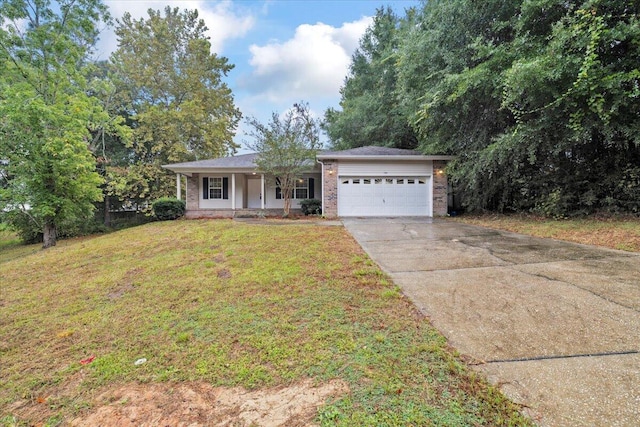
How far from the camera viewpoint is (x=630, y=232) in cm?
645

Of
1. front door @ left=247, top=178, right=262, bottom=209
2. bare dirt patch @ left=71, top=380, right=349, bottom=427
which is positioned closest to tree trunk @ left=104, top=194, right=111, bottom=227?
front door @ left=247, top=178, right=262, bottom=209

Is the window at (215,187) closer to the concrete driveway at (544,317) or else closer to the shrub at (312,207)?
the shrub at (312,207)

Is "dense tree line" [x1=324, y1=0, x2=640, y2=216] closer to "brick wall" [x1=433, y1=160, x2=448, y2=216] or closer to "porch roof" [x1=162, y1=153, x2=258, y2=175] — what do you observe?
"brick wall" [x1=433, y1=160, x2=448, y2=216]

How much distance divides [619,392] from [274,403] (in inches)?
87.0

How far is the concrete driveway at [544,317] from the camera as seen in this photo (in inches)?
73.3

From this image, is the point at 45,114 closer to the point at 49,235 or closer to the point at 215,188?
the point at 49,235

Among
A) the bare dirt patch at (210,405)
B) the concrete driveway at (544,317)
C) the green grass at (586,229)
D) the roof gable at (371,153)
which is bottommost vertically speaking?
the bare dirt patch at (210,405)

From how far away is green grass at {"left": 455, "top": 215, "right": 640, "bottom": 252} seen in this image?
605 cm

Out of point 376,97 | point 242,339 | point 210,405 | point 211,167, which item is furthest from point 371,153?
point 210,405

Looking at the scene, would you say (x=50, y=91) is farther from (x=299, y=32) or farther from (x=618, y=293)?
(x=618, y=293)

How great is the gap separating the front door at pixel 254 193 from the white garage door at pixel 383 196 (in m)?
5.71

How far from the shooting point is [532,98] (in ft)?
27.1

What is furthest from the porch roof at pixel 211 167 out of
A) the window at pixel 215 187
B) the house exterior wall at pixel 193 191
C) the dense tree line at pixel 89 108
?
the dense tree line at pixel 89 108

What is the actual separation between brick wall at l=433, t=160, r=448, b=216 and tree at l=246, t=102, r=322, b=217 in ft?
17.4
